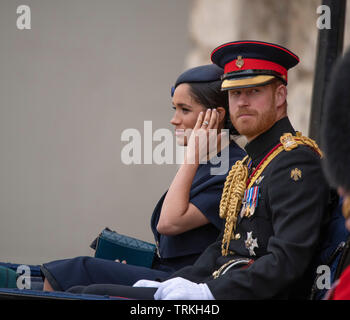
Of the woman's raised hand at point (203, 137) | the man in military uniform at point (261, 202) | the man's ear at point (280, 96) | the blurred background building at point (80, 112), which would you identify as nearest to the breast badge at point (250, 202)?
the man in military uniform at point (261, 202)

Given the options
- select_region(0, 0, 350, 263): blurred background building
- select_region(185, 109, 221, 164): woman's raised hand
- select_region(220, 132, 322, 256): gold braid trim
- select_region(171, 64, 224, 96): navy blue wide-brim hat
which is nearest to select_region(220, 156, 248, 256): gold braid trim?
select_region(220, 132, 322, 256): gold braid trim

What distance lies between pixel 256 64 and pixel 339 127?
113 cm

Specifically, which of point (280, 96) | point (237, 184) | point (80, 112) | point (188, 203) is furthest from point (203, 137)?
point (80, 112)

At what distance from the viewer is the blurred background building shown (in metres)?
5.12

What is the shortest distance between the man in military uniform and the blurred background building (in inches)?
101

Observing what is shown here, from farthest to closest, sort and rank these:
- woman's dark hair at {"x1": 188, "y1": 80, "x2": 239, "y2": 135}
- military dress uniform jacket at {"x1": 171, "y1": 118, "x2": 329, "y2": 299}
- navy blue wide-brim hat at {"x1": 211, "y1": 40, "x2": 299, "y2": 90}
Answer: woman's dark hair at {"x1": 188, "y1": 80, "x2": 239, "y2": 135} → navy blue wide-brim hat at {"x1": 211, "y1": 40, "x2": 299, "y2": 90} → military dress uniform jacket at {"x1": 171, "y1": 118, "x2": 329, "y2": 299}

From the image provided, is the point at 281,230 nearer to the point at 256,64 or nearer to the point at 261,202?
the point at 261,202

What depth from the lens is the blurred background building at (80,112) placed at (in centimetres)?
512

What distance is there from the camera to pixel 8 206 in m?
5.12

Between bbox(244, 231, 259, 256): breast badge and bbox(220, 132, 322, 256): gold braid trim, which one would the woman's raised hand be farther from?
bbox(244, 231, 259, 256): breast badge

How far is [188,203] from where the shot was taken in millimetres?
2793

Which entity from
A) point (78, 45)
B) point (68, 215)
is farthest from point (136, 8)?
point (68, 215)

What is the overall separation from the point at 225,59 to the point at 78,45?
113 inches

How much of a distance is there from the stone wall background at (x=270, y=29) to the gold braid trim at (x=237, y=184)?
7.51 feet
